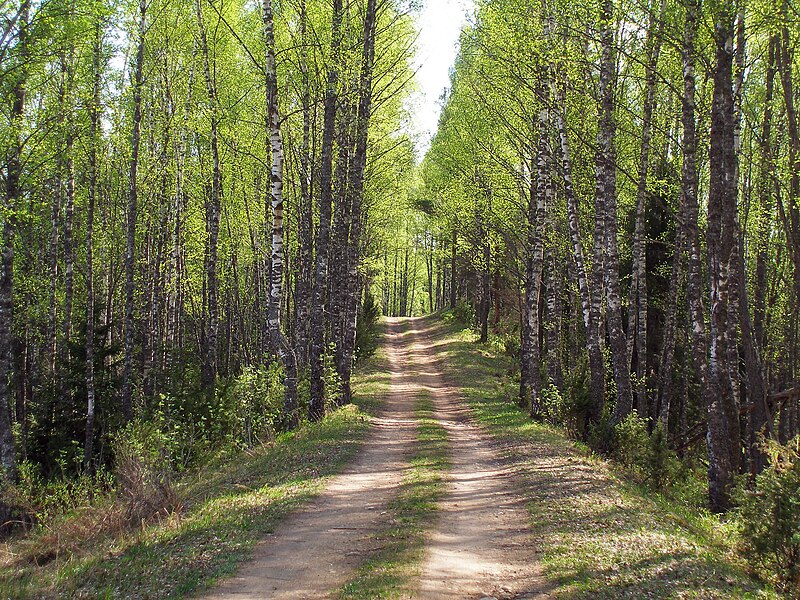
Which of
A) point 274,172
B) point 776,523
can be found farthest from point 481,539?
point 274,172

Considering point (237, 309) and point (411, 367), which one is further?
point (411, 367)

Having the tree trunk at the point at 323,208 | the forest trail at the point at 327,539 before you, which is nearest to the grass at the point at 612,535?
the forest trail at the point at 327,539

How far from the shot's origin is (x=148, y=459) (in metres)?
9.82

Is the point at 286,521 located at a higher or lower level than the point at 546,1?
lower

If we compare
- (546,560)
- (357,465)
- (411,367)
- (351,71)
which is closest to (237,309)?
(411,367)

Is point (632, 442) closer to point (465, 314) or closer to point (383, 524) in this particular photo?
point (383, 524)

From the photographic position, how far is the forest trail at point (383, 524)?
6.21 meters

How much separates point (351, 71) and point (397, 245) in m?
28.9

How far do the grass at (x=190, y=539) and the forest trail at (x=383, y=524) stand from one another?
14.2 inches

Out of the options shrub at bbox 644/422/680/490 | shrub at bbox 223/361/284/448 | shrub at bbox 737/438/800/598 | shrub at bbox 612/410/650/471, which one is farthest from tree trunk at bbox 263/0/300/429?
shrub at bbox 737/438/800/598

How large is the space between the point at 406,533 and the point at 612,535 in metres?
2.63

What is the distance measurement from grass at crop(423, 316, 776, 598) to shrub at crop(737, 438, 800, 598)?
30 cm

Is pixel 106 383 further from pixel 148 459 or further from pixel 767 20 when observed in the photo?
pixel 767 20

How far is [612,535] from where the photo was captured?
7.75m
